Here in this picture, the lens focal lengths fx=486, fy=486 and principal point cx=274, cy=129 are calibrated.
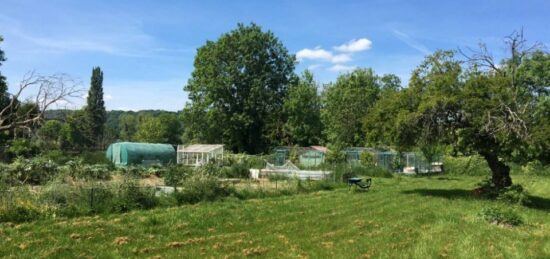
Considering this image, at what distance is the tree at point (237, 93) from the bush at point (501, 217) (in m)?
47.6

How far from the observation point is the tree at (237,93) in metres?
60.3

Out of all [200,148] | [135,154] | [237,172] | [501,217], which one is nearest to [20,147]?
[135,154]

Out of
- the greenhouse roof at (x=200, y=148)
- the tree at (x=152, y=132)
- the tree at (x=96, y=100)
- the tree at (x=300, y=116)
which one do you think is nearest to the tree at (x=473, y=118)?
the greenhouse roof at (x=200, y=148)

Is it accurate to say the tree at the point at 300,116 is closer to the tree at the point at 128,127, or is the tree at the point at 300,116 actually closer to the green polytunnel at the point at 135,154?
the green polytunnel at the point at 135,154

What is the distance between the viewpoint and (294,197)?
62.3 ft

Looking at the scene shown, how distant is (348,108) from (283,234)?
4879 centimetres

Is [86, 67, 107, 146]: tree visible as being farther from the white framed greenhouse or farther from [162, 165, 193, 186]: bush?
[162, 165, 193, 186]: bush

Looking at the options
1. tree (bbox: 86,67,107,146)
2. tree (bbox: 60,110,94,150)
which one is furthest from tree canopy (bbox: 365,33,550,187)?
tree (bbox: 86,67,107,146)

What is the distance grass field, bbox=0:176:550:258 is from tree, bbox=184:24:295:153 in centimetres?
4504

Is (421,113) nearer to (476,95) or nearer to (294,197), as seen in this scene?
(476,95)

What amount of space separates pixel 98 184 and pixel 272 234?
6.75 m

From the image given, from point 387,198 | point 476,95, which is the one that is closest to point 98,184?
point 387,198

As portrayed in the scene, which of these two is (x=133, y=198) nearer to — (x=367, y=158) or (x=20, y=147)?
(x=20, y=147)

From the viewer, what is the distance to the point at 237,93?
61.6 metres
